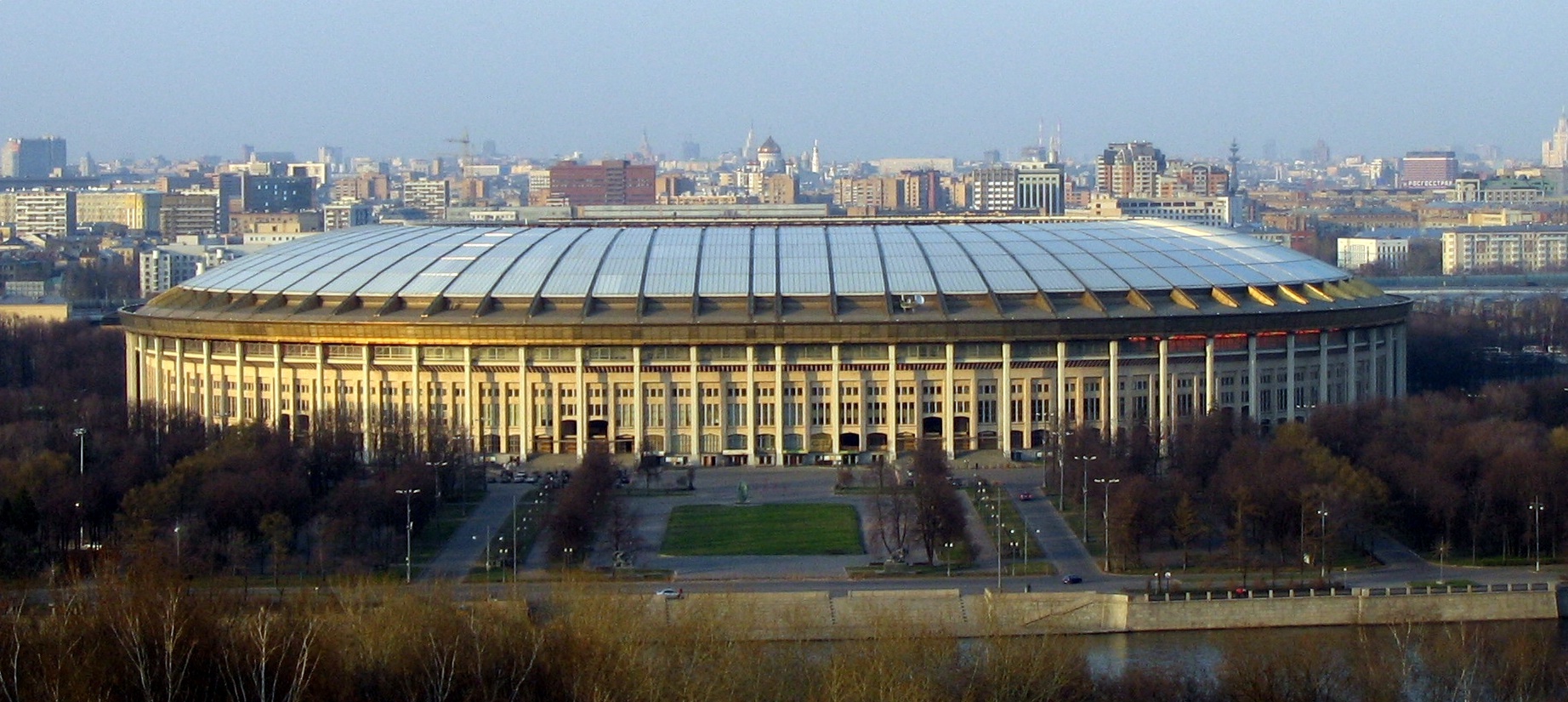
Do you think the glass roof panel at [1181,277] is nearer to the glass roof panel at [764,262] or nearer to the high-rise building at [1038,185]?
the glass roof panel at [764,262]

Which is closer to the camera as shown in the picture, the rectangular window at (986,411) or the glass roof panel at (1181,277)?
the rectangular window at (986,411)

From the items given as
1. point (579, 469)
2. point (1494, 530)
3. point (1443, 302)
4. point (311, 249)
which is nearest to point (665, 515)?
point (579, 469)

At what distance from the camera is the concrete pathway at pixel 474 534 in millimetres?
47594

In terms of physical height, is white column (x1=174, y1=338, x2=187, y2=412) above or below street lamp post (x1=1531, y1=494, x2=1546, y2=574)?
above

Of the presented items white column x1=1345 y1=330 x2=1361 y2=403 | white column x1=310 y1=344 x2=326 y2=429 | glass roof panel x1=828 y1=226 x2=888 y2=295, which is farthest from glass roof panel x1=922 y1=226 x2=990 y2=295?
white column x1=310 y1=344 x2=326 y2=429

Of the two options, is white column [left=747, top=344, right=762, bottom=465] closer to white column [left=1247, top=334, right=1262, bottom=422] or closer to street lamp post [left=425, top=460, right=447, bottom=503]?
street lamp post [left=425, top=460, right=447, bottom=503]

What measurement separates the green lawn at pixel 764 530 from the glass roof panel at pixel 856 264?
9816 millimetres

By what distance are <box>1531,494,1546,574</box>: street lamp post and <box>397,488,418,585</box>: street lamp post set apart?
786 inches

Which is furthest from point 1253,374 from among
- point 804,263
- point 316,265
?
point 316,265

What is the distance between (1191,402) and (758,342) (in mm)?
11304

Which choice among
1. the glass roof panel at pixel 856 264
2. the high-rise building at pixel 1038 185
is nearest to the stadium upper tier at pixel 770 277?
the glass roof panel at pixel 856 264

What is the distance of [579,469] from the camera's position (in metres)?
56.9

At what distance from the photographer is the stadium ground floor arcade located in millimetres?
64688

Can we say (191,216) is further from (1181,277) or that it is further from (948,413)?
(948,413)
